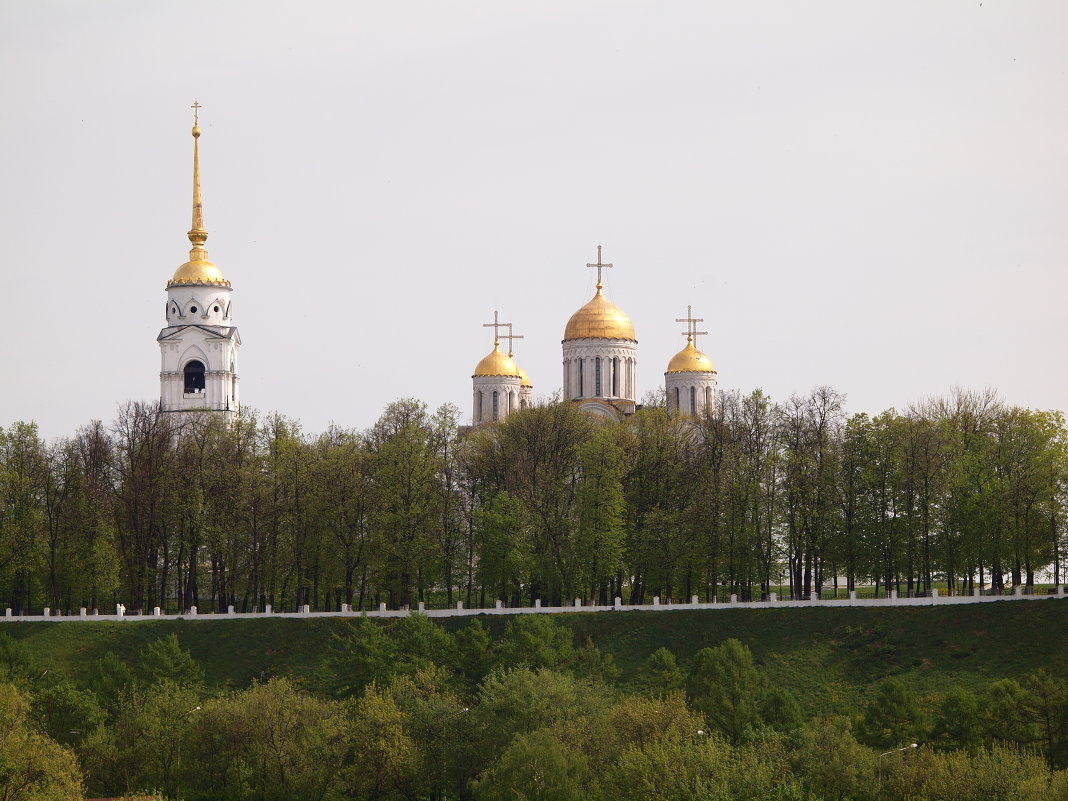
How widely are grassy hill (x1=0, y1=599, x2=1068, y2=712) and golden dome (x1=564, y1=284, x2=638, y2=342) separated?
99.1 ft

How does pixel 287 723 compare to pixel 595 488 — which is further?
pixel 595 488

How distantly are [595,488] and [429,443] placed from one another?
314 inches

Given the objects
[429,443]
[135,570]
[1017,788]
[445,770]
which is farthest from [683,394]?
[1017,788]

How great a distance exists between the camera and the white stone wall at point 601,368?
97.1 metres

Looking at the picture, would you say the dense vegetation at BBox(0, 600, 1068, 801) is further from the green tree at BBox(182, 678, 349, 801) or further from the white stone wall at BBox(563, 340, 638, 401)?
the white stone wall at BBox(563, 340, 638, 401)

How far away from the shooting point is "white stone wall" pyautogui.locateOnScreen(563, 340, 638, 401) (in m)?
97.1

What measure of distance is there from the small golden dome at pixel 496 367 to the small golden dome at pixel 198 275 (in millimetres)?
14598

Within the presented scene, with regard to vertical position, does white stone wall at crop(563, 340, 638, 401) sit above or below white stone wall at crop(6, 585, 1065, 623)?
above

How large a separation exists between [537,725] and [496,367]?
2016 inches

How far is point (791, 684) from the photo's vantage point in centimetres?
6172

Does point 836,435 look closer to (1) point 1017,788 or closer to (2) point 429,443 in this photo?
(2) point 429,443

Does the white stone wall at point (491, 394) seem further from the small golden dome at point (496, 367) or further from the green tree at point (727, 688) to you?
the green tree at point (727, 688)

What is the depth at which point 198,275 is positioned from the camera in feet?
325

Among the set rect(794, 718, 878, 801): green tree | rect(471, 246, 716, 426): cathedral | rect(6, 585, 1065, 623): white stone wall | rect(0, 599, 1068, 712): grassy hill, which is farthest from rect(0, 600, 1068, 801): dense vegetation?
rect(471, 246, 716, 426): cathedral
